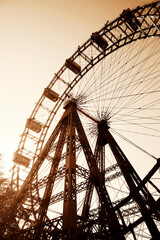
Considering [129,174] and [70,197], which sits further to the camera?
[129,174]

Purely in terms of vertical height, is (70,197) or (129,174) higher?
(129,174)

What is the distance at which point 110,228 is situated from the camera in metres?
7.06

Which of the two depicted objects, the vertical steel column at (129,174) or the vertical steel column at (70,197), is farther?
the vertical steel column at (129,174)

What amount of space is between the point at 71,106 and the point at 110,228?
26.3 ft

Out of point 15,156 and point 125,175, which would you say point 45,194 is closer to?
point 125,175

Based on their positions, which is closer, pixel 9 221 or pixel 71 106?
pixel 9 221

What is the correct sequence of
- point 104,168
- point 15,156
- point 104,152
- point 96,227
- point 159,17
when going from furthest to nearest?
point 15,156, point 104,152, point 104,168, point 159,17, point 96,227

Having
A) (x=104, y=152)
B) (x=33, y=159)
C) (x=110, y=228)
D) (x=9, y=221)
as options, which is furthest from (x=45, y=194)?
(x=33, y=159)

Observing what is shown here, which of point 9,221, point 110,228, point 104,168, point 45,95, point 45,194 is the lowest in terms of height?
point 110,228

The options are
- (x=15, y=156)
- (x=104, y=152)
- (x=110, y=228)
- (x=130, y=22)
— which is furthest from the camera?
(x=15, y=156)

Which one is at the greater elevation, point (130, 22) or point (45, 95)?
point (45, 95)

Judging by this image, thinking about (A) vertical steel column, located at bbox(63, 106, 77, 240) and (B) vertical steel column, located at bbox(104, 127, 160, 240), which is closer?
(A) vertical steel column, located at bbox(63, 106, 77, 240)

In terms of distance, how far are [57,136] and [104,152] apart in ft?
13.2

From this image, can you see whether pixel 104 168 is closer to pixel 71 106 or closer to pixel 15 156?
pixel 71 106
